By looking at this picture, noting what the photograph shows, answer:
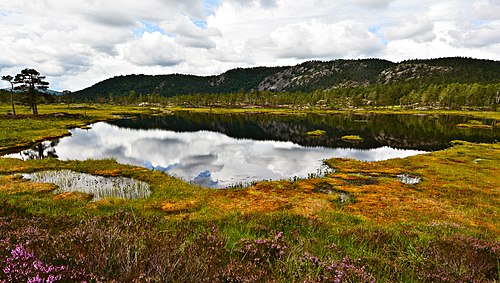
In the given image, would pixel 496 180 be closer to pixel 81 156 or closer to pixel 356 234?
pixel 356 234

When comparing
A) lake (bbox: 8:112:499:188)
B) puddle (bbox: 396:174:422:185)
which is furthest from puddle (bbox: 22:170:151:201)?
puddle (bbox: 396:174:422:185)

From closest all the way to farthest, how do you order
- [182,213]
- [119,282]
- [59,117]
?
[119,282] < [182,213] < [59,117]

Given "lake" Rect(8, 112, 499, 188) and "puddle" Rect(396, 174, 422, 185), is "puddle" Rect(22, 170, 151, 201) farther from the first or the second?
"puddle" Rect(396, 174, 422, 185)

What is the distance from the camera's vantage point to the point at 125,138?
6819 centimetres

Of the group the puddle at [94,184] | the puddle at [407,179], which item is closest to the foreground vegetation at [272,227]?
the puddle at [407,179]

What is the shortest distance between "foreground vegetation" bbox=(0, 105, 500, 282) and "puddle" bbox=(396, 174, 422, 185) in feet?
2.45

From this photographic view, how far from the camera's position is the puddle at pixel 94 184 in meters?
24.6

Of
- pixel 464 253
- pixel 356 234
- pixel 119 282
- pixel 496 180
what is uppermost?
pixel 119 282

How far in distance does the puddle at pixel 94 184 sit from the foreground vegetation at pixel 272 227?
1.27 metres

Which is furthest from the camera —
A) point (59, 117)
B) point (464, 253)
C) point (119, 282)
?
point (59, 117)

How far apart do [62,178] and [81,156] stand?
18.1m

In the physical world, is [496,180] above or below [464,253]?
below

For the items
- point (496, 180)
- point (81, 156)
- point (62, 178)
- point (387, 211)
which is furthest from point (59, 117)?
point (496, 180)

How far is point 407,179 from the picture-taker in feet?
101
